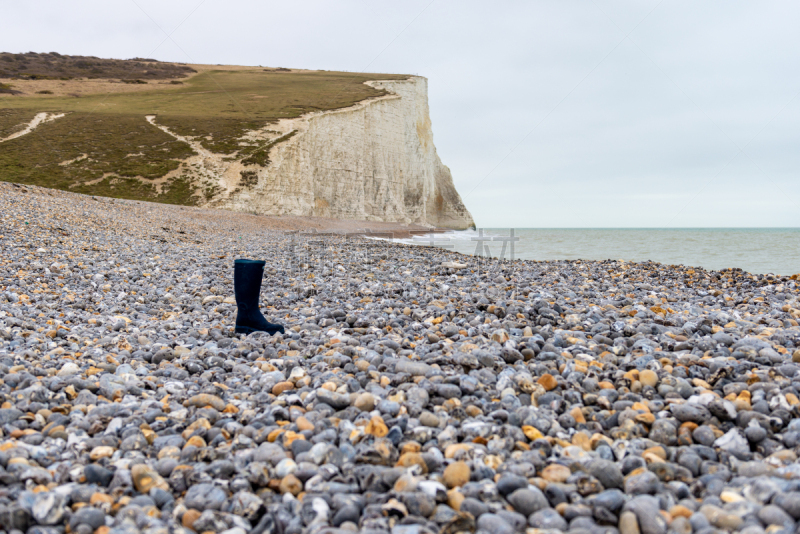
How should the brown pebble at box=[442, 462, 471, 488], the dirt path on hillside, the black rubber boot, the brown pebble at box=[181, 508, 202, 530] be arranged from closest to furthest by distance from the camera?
the brown pebble at box=[181, 508, 202, 530] < the brown pebble at box=[442, 462, 471, 488] < the black rubber boot < the dirt path on hillside

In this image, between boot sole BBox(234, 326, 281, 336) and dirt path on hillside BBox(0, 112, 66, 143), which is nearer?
boot sole BBox(234, 326, 281, 336)

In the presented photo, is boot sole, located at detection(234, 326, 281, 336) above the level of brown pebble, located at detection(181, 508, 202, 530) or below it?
above

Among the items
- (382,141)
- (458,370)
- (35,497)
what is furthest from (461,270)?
(382,141)

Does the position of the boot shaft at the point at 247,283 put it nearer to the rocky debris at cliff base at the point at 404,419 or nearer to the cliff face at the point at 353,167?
the rocky debris at cliff base at the point at 404,419

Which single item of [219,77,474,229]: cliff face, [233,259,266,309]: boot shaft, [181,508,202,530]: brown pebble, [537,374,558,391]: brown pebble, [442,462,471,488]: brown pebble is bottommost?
[181,508,202,530]: brown pebble

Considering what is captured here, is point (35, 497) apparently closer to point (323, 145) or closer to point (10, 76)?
point (323, 145)

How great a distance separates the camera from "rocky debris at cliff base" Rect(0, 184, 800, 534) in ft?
6.17

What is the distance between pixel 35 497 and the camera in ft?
6.35

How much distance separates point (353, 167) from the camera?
43781 millimetres

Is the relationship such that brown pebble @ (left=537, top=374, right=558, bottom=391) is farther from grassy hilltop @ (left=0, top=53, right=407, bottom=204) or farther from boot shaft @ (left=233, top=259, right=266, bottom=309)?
grassy hilltop @ (left=0, top=53, right=407, bottom=204)

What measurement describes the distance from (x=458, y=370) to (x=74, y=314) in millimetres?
4405

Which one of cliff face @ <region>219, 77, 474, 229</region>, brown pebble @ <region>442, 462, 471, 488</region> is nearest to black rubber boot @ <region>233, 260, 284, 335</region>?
brown pebble @ <region>442, 462, 471, 488</region>

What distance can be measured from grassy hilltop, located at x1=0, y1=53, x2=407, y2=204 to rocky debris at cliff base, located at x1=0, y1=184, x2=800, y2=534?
29646 millimetres

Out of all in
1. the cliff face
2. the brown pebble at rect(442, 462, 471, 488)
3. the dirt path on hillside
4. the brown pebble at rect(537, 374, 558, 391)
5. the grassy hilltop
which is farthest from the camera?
the dirt path on hillside
